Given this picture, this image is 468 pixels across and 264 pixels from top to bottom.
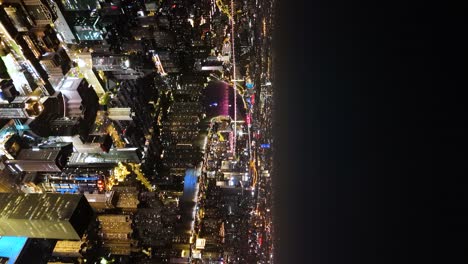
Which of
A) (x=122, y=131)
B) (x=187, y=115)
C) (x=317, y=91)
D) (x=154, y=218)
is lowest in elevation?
(x=154, y=218)

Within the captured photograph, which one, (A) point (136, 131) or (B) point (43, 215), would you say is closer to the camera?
(B) point (43, 215)

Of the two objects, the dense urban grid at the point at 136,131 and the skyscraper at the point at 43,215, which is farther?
the dense urban grid at the point at 136,131

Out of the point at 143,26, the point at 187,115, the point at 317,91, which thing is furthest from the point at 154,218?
the point at 317,91

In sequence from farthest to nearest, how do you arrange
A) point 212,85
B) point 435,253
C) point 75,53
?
point 435,253
point 212,85
point 75,53

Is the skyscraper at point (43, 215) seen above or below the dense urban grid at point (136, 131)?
below

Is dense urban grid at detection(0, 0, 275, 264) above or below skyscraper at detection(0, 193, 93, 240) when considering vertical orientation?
above

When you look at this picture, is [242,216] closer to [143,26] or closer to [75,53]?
[143,26]

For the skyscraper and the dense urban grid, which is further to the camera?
the dense urban grid

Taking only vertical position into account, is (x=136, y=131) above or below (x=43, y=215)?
above
